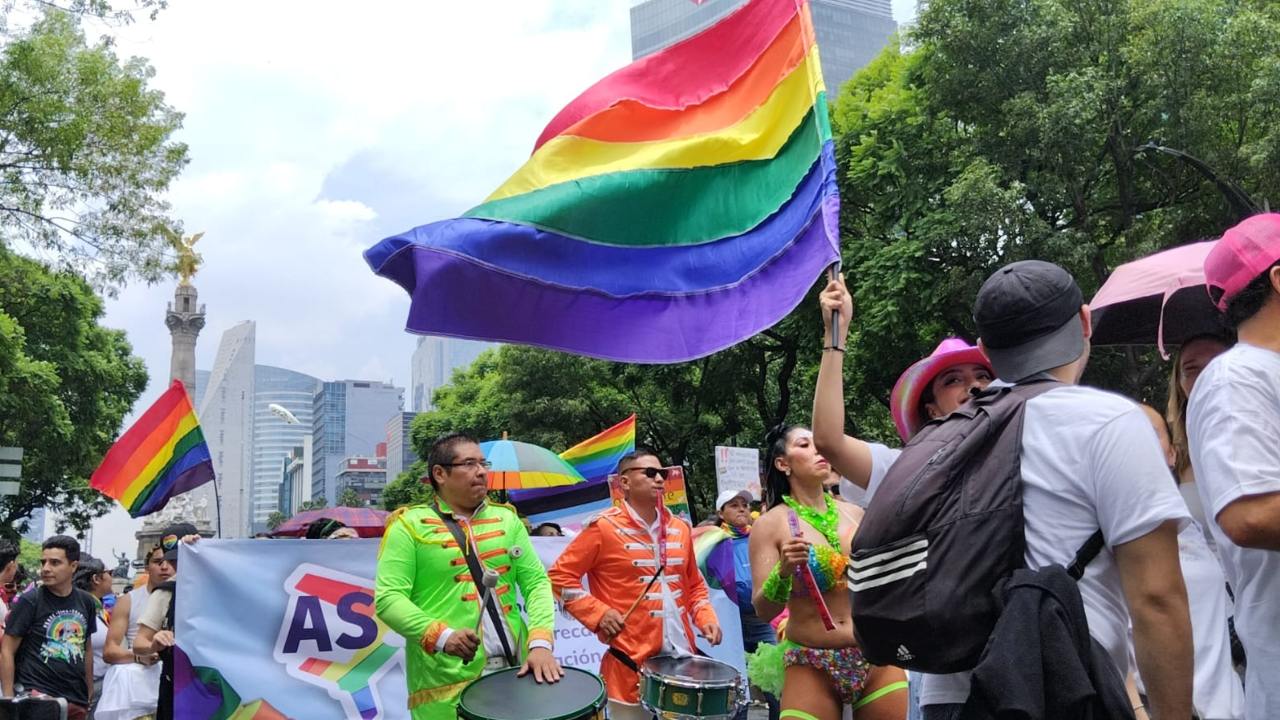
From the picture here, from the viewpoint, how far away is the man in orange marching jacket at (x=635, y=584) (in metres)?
6.23

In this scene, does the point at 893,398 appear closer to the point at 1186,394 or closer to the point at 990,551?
the point at 1186,394

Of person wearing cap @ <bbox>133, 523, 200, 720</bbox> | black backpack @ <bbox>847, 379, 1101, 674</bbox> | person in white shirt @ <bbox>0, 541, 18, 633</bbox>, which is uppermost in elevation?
black backpack @ <bbox>847, 379, 1101, 674</bbox>

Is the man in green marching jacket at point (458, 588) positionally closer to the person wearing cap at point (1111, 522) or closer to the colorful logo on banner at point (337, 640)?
the colorful logo on banner at point (337, 640)

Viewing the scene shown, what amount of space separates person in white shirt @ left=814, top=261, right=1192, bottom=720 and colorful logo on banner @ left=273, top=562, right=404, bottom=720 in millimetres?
6126

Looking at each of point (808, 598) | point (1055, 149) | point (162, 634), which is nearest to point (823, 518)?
point (808, 598)

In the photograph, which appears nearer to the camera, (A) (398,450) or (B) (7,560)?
(B) (7,560)

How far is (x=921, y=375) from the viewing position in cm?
425

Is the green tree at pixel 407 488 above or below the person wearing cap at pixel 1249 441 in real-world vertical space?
below

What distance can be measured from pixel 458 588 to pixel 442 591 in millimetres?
78

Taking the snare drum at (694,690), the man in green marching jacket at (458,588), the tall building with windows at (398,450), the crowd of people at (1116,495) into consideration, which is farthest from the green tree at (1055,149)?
the tall building with windows at (398,450)

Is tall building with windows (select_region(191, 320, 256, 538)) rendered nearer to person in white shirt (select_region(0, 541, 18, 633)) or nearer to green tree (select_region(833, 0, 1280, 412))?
green tree (select_region(833, 0, 1280, 412))

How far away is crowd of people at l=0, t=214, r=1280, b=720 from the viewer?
2234 mm

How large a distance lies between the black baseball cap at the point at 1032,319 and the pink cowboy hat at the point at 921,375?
156 cm

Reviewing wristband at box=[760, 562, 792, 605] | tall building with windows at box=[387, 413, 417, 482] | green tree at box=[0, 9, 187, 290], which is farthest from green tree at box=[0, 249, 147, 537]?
tall building with windows at box=[387, 413, 417, 482]
